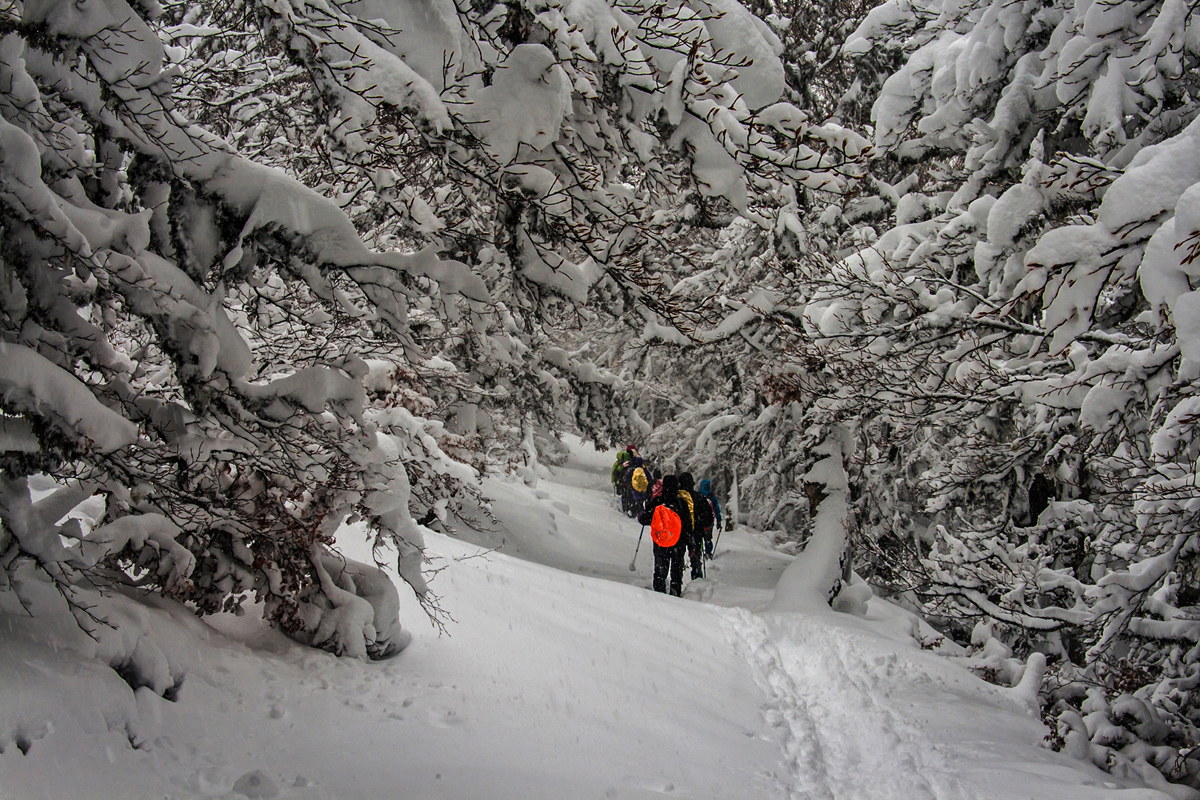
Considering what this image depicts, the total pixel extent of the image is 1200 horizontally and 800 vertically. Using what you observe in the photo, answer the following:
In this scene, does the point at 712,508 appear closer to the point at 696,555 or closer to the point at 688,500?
the point at 696,555

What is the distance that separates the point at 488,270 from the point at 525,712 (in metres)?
2.90

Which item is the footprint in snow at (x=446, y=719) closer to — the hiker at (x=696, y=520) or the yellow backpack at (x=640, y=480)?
the hiker at (x=696, y=520)

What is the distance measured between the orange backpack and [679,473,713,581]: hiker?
817mm

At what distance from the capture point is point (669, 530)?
10391 mm

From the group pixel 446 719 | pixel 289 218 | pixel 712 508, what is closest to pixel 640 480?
pixel 712 508

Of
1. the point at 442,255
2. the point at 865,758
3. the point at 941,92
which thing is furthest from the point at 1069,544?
the point at 442,255

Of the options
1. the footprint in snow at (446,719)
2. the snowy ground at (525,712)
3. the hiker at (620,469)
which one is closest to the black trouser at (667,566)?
the snowy ground at (525,712)

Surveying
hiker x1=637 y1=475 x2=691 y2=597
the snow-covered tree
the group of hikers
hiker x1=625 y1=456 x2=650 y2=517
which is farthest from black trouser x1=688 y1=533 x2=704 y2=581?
the snow-covered tree

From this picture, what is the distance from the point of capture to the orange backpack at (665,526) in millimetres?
10328

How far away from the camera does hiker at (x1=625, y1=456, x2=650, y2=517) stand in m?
18.8

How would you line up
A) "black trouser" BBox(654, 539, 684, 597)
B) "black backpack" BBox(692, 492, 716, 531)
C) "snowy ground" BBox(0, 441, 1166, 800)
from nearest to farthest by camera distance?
"snowy ground" BBox(0, 441, 1166, 800), "black trouser" BBox(654, 539, 684, 597), "black backpack" BBox(692, 492, 716, 531)

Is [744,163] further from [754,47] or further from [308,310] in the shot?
[308,310]

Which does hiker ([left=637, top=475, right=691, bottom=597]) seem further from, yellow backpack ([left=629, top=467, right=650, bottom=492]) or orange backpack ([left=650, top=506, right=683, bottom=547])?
yellow backpack ([left=629, top=467, right=650, bottom=492])

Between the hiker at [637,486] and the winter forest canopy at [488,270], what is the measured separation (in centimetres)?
1073
